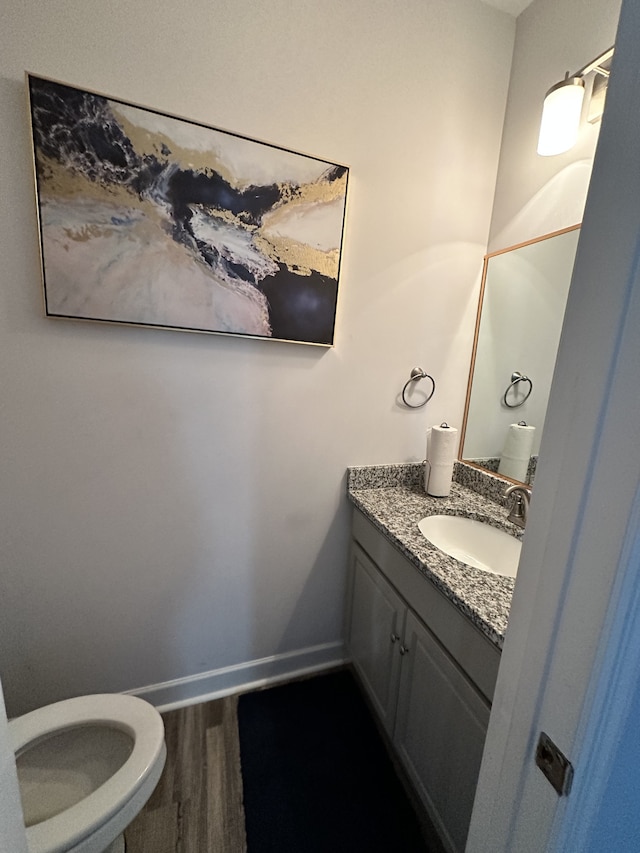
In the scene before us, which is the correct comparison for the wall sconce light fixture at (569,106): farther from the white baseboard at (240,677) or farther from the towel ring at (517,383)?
the white baseboard at (240,677)

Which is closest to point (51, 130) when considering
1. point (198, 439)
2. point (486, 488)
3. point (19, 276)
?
point (19, 276)

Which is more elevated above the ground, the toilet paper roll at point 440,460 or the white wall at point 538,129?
the white wall at point 538,129

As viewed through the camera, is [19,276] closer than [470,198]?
Yes

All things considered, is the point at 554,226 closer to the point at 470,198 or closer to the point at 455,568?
the point at 470,198

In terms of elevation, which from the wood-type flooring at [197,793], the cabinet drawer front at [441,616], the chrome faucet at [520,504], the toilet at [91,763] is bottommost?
the wood-type flooring at [197,793]

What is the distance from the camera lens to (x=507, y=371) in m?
1.39

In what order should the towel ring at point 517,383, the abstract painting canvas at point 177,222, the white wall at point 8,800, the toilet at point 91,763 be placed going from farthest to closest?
the towel ring at point 517,383, the abstract painting canvas at point 177,222, the toilet at point 91,763, the white wall at point 8,800

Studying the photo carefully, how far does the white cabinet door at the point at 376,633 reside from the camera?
1.16 m

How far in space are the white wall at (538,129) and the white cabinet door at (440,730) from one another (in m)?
1.44

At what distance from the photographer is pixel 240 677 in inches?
57.6

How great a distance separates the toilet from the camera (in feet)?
2.47

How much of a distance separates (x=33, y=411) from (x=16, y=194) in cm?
60

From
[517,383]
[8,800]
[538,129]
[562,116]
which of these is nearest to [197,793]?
[8,800]

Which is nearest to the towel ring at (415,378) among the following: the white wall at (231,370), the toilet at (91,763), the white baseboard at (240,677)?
the white wall at (231,370)
